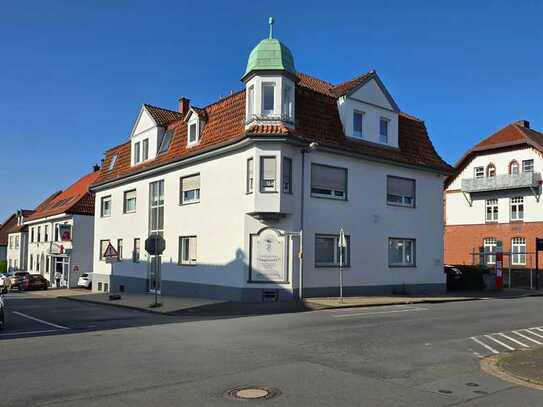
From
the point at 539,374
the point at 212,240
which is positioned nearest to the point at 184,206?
the point at 212,240

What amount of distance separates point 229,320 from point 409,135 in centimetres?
1573

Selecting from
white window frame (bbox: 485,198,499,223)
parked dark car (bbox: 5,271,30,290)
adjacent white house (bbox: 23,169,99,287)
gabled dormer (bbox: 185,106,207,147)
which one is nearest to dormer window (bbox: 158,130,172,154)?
gabled dormer (bbox: 185,106,207,147)

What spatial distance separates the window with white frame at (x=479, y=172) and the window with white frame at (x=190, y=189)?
28.8 metres

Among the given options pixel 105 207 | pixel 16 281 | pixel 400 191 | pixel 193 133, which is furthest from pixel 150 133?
pixel 16 281

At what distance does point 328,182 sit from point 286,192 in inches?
101

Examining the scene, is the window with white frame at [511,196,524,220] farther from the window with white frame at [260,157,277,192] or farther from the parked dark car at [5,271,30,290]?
the parked dark car at [5,271,30,290]

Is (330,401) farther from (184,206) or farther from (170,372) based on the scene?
(184,206)

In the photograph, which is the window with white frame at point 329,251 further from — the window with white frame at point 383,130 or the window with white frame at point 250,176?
the window with white frame at point 383,130

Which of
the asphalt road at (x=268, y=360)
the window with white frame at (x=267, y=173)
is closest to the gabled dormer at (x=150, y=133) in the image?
the window with white frame at (x=267, y=173)

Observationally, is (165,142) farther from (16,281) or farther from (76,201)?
(16,281)

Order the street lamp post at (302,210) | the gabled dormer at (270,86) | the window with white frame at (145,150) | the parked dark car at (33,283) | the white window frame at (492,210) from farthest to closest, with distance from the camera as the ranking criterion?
the white window frame at (492,210) → the parked dark car at (33,283) → the window with white frame at (145,150) → the gabled dormer at (270,86) → the street lamp post at (302,210)

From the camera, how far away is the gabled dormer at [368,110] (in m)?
24.6

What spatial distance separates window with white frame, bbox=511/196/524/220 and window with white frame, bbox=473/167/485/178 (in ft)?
12.0

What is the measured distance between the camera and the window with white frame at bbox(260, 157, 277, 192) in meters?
21.4
